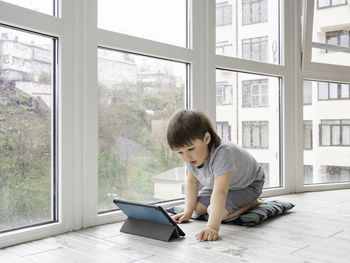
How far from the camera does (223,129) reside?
2238 mm

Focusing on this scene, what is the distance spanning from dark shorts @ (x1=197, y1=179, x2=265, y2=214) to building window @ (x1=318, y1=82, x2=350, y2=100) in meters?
1.08

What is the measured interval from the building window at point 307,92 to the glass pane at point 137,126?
94cm

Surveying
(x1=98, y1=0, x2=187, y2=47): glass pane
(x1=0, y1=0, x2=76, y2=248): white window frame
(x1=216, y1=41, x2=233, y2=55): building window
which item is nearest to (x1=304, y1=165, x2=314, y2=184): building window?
(x1=216, y1=41, x2=233, y2=55): building window

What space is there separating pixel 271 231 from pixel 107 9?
44.7 inches

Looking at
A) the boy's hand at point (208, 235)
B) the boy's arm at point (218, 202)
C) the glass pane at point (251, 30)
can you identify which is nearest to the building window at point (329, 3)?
the glass pane at point (251, 30)

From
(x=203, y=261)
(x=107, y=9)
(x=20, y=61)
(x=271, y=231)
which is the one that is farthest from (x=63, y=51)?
(x=271, y=231)

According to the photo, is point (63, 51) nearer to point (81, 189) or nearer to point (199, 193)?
point (81, 189)

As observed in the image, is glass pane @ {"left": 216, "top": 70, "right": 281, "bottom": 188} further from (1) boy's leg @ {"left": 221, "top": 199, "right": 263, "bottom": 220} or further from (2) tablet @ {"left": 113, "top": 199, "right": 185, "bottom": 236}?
(2) tablet @ {"left": 113, "top": 199, "right": 185, "bottom": 236}

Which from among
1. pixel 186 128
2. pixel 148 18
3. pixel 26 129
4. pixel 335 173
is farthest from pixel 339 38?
pixel 26 129

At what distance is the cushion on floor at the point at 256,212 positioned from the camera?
1.66m

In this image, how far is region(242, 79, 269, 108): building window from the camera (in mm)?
2348

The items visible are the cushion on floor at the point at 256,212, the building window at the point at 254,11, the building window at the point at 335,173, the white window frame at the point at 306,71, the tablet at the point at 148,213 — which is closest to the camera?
the tablet at the point at 148,213

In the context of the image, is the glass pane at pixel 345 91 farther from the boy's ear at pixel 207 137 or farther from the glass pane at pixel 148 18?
the boy's ear at pixel 207 137

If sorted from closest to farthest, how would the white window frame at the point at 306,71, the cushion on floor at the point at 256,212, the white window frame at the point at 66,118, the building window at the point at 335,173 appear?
the white window frame at the point at 66,118 → the cushion on floor at the point at 256,212 → the white window frame at the point at 306,71 → the building window at the point at 335,173
